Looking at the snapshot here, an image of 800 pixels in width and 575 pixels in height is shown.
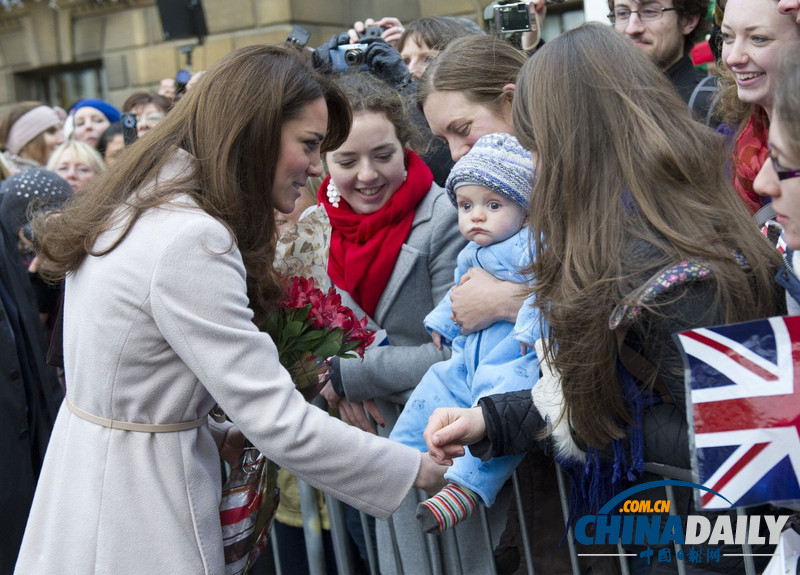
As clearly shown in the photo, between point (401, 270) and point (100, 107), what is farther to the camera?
point (100, 107)

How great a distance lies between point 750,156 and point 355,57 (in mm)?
1558

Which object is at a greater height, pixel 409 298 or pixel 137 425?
pixel 137 425

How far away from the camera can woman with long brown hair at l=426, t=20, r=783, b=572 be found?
74.5 inches

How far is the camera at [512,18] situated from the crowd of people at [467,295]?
60 cm

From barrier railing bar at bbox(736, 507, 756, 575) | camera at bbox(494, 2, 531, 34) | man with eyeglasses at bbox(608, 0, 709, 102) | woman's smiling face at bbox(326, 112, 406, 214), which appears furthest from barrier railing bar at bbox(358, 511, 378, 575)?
man with eyeglasses at bbox(608, 0, 709, 102)

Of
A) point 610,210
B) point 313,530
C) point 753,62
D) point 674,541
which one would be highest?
point 753,62

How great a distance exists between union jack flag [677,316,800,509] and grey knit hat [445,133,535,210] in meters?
0.95

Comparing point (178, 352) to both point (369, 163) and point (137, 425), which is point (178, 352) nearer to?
point (137, 425)

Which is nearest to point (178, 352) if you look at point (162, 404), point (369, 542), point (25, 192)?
point (162, 404)

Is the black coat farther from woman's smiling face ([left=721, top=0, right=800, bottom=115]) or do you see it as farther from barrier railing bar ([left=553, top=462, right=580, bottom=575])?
woman's smiling face ([left=721, top=0, right=800, bottom=115])

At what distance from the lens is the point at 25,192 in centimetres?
430

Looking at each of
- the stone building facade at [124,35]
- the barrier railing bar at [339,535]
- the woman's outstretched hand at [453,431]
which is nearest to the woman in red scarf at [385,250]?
the barrier railing bar at [339,535]

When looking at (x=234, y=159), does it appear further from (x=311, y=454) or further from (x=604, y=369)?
(x=604, y=369)

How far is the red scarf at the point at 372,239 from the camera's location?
124 inches
